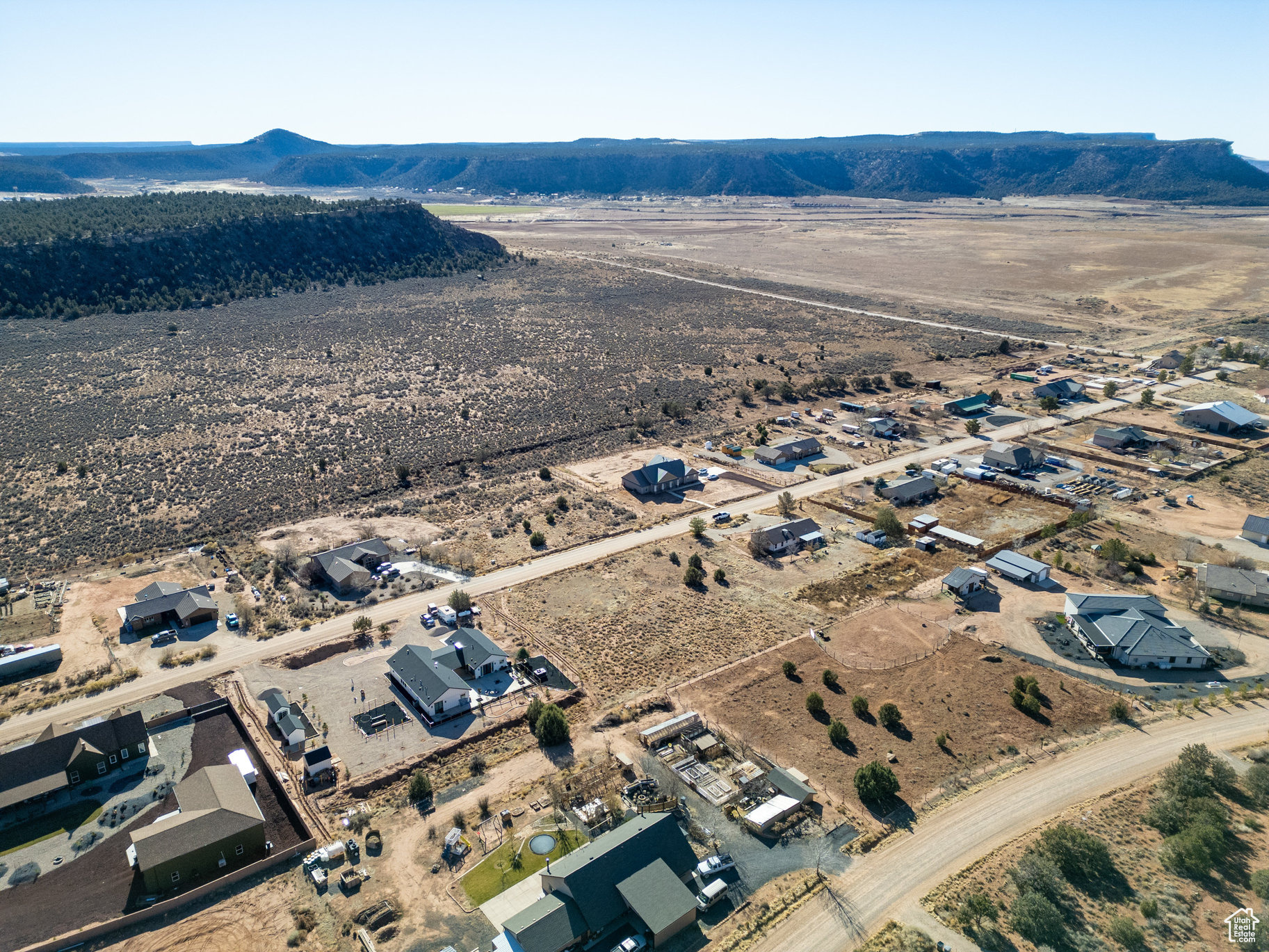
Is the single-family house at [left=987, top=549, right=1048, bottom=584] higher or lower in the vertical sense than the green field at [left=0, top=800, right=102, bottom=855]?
higher

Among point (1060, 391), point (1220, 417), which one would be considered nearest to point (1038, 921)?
point (1220, 417)

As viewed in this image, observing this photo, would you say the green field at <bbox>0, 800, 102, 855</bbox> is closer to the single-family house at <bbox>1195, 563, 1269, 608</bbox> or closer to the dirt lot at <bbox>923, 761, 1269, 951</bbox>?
the dirt lot at <bbox>923, 761, 1269, 951</bbox>

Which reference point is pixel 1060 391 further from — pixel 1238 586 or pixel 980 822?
pixel 980 822

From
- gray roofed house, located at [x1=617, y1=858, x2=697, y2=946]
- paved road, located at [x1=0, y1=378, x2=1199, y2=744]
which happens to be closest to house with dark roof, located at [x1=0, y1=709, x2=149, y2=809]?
paved road, located at [x1=0, y1=378, x2=1199, y2=744]

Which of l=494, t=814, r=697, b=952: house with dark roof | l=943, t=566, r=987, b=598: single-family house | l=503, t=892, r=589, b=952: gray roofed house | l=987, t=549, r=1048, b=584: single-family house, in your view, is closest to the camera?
l=503, t=892, r=589, b=952: gray roofed house

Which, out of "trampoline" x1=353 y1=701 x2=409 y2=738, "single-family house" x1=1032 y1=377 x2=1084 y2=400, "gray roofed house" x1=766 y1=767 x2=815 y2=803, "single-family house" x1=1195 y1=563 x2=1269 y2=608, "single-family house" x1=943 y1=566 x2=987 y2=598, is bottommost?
"trampoline" x1=353 y1=701 x2=409 y2=738
